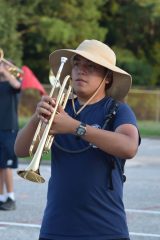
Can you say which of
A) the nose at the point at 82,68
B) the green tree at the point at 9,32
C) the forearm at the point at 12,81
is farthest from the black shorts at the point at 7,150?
the green tree at the point at 9,32

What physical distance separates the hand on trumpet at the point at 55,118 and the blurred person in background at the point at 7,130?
5.64m

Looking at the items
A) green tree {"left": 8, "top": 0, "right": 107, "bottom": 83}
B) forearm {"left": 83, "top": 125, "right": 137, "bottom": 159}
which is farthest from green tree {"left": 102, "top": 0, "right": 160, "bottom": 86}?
forearm {"left": 83, "top": 125, "right": 137, "bottom": 159}

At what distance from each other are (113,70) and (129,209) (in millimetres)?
5742

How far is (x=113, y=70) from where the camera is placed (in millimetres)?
4344

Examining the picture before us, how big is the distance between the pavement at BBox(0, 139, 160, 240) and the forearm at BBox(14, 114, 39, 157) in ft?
11.7

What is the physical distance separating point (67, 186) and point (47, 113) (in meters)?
0.44

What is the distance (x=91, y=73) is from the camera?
171 inches

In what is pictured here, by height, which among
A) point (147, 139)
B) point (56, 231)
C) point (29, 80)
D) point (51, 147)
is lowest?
point (147, 139)

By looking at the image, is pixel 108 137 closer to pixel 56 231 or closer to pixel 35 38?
pixel 56 231

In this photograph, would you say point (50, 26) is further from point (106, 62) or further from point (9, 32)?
point (106, 62)

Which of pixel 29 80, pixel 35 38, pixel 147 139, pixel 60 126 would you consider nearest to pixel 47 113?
pixel 60 126

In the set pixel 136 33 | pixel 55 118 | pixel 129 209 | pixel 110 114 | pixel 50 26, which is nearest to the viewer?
pixel 55 118

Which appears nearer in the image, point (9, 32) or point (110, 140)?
point (110, 140)

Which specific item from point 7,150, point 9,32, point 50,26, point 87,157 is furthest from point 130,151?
point 50,26
